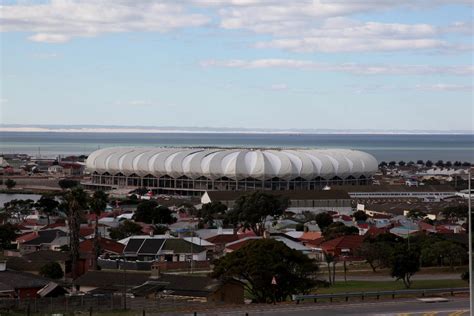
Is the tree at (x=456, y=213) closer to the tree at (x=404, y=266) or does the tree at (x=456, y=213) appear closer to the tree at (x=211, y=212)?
the tree at (x=211, y=212)

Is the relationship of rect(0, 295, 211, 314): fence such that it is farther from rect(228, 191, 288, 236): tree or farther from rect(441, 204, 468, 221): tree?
rect(441, 204, 468, 221): tree

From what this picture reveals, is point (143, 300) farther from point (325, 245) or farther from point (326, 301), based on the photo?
point (325, 245)

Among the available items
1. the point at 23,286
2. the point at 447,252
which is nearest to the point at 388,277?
the point at 447,252

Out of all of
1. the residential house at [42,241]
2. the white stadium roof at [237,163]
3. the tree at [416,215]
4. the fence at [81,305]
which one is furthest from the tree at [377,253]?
the white stadium roof at [237,163]

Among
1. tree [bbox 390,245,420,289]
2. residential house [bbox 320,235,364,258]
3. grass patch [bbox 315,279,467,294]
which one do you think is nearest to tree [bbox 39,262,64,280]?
grass patch [bbox 315,279,467,294]

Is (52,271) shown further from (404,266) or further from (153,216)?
(153,216)
